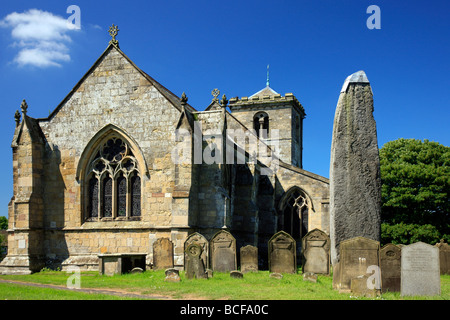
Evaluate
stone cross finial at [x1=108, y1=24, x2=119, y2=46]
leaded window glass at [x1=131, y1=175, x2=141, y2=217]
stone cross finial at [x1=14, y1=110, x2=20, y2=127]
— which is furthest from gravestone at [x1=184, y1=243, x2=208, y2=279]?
stone cross finial at [x1=14, y1=110, x2=20, y2=127]

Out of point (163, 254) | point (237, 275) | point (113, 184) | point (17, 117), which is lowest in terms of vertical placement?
point (237, 275)

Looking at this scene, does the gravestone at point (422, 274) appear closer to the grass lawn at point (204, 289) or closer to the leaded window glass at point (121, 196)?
the grass lawn at point (204, 289)

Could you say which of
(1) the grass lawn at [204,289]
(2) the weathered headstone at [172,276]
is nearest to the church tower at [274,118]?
(1) the grass lawn at [204,289]

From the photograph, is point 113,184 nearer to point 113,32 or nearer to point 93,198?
point 93,198

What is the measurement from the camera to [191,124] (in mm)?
18859

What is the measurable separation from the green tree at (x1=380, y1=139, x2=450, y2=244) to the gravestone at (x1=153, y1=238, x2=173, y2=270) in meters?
15.0

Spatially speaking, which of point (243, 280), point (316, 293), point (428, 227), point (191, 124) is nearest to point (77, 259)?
point (191, 124)

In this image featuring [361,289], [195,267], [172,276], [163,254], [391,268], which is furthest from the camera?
[163,254]

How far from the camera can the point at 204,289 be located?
1198 cm

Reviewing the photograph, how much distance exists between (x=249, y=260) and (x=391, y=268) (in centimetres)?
569

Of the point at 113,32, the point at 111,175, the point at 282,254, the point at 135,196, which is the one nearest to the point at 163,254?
the point at 135,196

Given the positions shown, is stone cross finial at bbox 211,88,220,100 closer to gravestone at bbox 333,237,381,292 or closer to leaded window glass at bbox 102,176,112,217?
leaded window glass at bbox 102,176,112,217

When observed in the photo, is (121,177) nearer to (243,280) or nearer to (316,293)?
(243,280)

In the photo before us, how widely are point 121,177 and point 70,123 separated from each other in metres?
3.28
